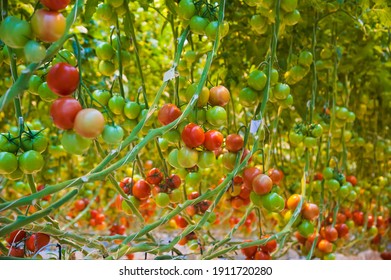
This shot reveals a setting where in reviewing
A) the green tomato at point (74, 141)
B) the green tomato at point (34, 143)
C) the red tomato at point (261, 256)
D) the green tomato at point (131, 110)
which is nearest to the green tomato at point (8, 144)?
the green tomato at point (34, 143)

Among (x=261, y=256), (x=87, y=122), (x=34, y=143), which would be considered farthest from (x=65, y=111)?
(x=261, y=256)

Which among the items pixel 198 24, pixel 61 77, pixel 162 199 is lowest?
pixel 162 199

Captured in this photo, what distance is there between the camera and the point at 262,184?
94 centimetres

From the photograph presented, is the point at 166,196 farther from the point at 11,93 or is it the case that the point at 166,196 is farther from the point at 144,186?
the point at 11,93

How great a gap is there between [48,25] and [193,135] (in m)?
0.31

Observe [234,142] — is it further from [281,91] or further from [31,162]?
[31,162]

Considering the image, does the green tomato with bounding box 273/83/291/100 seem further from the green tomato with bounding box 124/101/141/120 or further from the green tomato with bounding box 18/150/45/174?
the green tomato with bounding box 18/150/45/174

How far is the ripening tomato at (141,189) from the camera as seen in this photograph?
3.46 feet

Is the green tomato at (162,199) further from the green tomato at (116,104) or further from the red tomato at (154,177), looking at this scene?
the green tomato at (116,104)

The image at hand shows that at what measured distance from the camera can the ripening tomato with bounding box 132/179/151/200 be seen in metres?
1.05

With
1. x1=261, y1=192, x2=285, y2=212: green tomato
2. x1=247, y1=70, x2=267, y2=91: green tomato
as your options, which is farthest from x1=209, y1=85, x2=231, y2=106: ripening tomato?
x1=261, y1=192, x2=285, y2=212: green tomato
